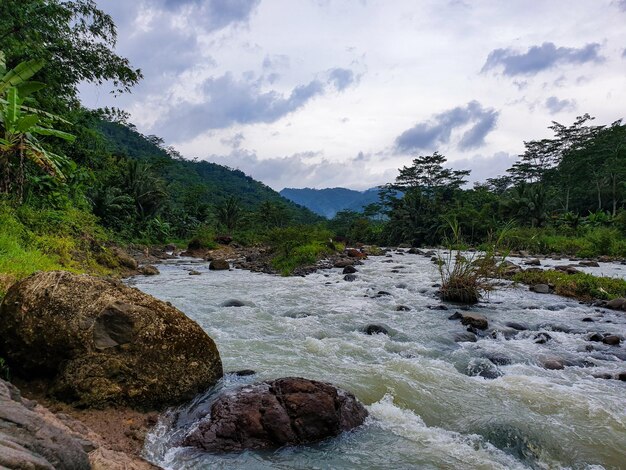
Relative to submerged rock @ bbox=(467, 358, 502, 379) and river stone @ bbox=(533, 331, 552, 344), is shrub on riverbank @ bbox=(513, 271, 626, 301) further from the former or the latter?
submerged rock @ bbox=(467, 358, 502, 379)

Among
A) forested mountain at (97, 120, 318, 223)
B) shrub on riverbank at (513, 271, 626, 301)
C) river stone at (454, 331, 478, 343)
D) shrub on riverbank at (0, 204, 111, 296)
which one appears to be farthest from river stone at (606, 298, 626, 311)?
forested mountain at (97, 120, 318, 223)

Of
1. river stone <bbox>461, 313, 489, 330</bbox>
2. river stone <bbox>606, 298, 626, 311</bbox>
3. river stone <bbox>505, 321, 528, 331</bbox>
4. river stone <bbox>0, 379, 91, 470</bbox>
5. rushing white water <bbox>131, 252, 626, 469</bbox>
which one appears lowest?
rushing white water <bbox>131, 252, 626, 469</bbox>

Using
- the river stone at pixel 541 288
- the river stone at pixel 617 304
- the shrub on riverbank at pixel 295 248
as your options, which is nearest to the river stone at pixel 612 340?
the river stone at pixel 617 304

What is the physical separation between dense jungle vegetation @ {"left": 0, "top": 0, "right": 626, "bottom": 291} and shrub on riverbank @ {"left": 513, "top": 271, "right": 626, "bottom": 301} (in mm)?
2116

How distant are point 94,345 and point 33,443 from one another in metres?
2.01

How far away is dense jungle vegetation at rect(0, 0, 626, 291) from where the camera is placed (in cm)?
922

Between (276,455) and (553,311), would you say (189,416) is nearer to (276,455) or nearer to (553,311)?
(276,455)

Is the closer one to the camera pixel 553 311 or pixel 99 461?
pixel 99 461

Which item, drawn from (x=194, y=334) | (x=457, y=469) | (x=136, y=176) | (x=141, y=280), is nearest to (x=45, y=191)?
(x=141, y=280)

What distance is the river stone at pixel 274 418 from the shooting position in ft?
12.1

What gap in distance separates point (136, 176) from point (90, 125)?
45.5 ft

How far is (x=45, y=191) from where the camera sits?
11.5m

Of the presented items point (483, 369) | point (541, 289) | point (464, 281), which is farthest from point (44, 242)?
point (541, 289)

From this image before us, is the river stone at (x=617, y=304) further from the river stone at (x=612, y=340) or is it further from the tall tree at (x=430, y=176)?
the tall tree at (x=430, y=176)
